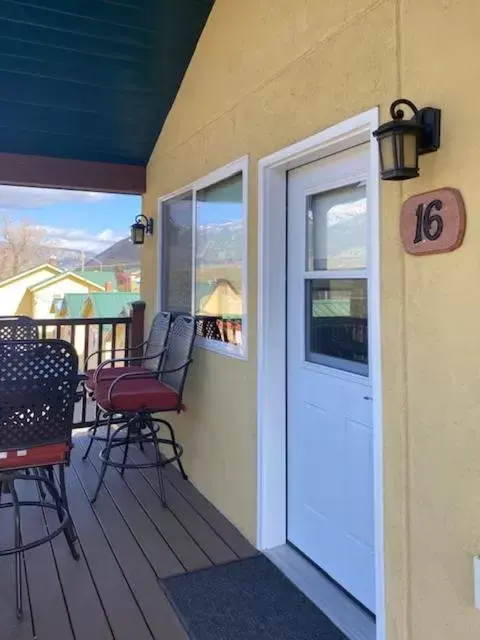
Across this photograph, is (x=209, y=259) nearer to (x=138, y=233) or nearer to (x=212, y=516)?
(x=138, y=233)

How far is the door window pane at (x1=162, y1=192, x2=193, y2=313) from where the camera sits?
3.89 meters

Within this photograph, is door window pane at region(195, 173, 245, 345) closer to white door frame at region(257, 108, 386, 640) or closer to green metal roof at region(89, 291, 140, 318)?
white door frame at region(257, 108, 386, 640)

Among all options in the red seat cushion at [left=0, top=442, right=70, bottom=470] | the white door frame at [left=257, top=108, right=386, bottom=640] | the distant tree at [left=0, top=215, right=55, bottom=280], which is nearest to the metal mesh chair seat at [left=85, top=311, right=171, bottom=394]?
the white door frame at [left=257, top=108, right=386, bottom=640]

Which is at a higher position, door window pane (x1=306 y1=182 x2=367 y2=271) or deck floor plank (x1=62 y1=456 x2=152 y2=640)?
door window pane (x1=306 y1=182 x2=367 y2=271)

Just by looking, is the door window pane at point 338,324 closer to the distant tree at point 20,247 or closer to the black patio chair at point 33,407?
the black patio chair at point 33,407

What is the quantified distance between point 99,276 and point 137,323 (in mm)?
9154

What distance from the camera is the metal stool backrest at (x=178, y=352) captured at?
3334mm

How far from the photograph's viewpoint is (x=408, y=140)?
5.10 feet

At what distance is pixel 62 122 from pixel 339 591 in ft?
12.3

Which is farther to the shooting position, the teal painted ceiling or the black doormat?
the teal painted ceiling

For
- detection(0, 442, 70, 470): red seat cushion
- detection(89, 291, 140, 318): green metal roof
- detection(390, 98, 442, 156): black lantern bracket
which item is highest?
detection(390, 98, 442, 156): black lantern bracket

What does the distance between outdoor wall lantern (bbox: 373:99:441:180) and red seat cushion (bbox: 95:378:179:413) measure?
210 cm

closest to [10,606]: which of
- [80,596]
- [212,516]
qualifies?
[80,596]

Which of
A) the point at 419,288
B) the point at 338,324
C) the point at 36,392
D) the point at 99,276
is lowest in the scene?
the point at 36,392
